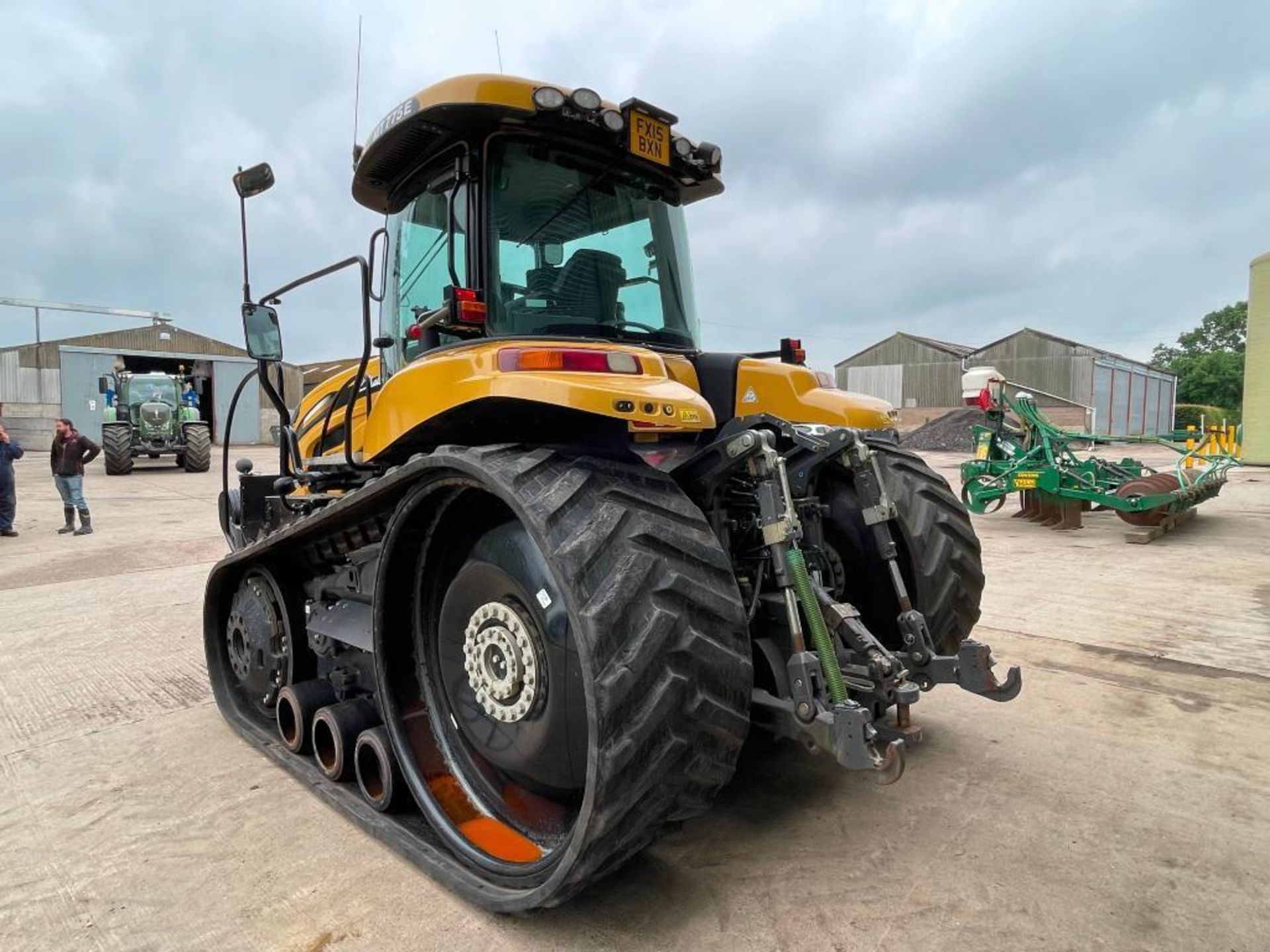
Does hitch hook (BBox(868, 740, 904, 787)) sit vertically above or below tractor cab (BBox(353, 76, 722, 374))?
below

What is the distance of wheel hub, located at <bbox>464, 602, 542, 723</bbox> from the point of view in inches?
97.7

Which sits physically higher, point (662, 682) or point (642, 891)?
point (662, 682)

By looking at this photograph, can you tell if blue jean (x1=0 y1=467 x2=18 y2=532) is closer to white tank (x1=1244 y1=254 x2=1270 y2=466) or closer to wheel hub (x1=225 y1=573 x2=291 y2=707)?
wheel hub (x1=225 y1=573 x2=291 y2=707)

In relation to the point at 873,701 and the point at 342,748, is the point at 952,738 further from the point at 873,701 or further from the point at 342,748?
the point at 342,748

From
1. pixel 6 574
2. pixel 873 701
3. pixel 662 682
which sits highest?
pixel 662 682

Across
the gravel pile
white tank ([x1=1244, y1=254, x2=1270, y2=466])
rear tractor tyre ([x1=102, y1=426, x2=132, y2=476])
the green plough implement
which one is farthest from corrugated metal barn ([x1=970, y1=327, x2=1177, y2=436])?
rear tractor tyre ([x1=102, y1=426, x2=132, y2=476])

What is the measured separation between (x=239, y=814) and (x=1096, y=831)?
10.4ft

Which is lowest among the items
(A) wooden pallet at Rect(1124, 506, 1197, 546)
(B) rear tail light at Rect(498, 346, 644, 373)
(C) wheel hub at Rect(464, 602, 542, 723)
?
(A) wooden pallet at Rect(1124, 506, 1197, 546)

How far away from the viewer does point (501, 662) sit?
101 inches

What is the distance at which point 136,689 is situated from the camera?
4.63 metres

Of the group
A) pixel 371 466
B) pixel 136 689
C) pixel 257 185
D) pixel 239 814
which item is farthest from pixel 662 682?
pixel 136 689

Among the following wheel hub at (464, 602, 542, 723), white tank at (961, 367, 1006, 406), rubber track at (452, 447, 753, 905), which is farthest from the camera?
white tank at (961, 367, 1006, 406)

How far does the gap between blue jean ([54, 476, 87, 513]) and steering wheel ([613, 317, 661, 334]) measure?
10.5m

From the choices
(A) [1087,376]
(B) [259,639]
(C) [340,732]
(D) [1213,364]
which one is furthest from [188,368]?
(D) [1213,364]
